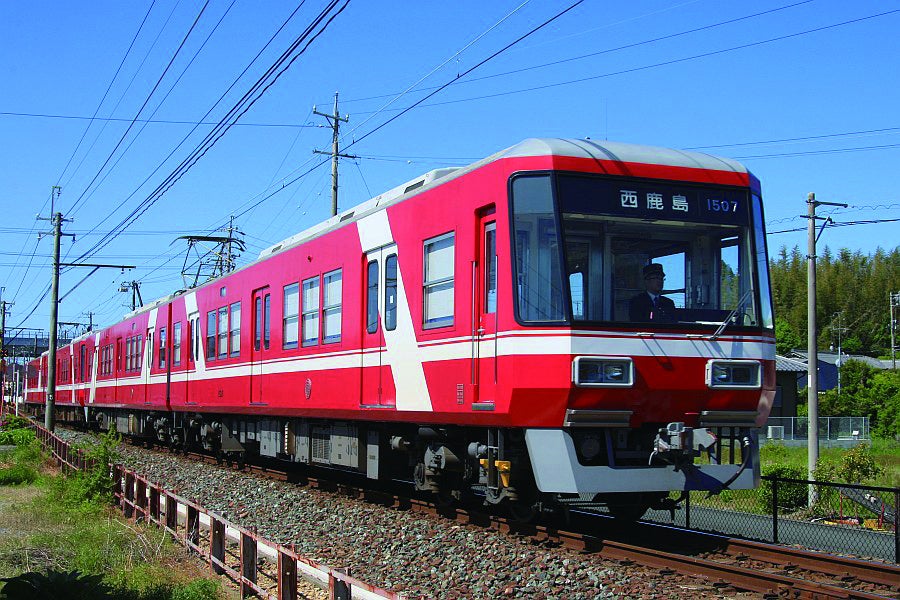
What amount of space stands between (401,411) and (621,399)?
2.95 m

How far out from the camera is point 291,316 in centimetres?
1447

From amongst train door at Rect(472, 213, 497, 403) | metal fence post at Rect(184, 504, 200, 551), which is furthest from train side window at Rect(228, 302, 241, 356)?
train door at Rect(472, 213, 497, 403)

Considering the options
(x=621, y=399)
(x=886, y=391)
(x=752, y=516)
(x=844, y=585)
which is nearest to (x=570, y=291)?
(x=621, y=399)

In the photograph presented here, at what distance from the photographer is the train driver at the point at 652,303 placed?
8789 millimetres

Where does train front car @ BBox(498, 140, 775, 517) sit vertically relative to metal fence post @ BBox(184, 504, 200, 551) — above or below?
above

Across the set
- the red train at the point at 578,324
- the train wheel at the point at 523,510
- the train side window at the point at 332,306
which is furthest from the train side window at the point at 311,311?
the train wheel at the point at 523,510

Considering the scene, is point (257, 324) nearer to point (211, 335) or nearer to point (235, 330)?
point (235, 330)

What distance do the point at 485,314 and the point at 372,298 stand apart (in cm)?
276

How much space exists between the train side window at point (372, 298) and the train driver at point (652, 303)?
3571 millimetres

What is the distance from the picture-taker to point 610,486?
27.9ft

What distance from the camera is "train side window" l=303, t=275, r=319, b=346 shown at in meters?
13.4

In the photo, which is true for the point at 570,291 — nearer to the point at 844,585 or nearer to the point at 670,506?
the point at 670,506

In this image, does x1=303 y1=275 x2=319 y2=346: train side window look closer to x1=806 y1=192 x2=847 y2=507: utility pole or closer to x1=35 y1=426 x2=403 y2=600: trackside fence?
x1=35 y1=426 x2=403 y2=600: trackside fence

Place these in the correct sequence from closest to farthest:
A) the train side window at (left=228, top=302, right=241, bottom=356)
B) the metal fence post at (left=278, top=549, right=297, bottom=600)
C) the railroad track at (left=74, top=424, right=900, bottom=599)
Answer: the metal fence post at (left=278, top=549, right=297, bottom=600) < the railroad track at (left=74, top=424, right=900, bottom=599) < the train side window at (left=228, top=302, right=241, bottom=356)
